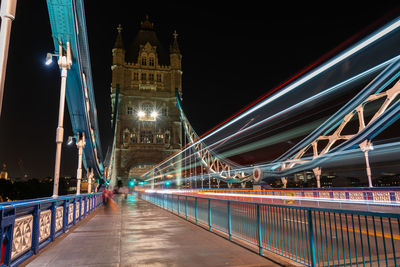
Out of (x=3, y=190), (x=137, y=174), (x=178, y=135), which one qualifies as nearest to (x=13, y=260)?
(x=3, y=190)

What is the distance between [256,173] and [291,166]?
14.9ft

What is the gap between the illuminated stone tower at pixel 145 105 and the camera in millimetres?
64875

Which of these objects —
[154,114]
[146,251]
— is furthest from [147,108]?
[146,251]

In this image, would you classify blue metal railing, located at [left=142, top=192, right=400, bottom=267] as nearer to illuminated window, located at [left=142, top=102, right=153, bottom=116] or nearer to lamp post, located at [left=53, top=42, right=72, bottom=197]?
lamp post, located at [left=53, top=42, right=72, bottom=197]

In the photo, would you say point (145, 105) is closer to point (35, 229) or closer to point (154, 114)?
point (154, 114)

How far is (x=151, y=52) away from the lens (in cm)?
7369

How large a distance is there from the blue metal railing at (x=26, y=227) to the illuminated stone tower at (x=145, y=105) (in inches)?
2246

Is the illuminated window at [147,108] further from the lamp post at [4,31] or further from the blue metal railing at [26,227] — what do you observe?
the lamp post at [4,31]

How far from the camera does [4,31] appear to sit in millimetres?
3537

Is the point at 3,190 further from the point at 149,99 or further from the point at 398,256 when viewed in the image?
the point at 398,256

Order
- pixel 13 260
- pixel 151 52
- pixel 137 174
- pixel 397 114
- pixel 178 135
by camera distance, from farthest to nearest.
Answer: pixel 137 174, pixel 151 52, pixel 178 135, pixel 397 114, pixel 13 260

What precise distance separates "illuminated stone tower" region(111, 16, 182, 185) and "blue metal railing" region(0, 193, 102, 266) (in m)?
57.0

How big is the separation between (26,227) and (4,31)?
3536 mm

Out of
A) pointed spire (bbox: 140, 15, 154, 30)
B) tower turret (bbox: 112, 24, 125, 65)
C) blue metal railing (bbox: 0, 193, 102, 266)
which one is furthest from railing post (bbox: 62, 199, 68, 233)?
pointed spire (bbox: 140, 15, 154, 30)
